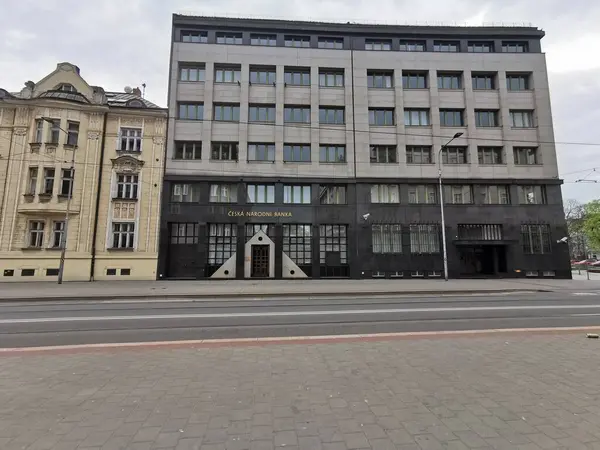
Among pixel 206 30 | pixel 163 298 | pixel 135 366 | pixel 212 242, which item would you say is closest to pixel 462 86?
pixel 206 30

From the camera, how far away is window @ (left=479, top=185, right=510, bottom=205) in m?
27.3

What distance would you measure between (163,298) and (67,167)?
16726mm

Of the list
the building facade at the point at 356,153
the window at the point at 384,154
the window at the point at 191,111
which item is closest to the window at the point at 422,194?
the building facade at the point at 356,153

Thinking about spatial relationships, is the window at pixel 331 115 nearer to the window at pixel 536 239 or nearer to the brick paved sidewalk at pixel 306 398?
the window at pixel 536 239

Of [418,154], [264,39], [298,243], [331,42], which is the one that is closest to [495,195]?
[418,154]

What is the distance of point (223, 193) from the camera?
2641 cm

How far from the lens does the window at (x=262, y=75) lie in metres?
28.4

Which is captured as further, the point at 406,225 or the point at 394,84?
the point at 394,84

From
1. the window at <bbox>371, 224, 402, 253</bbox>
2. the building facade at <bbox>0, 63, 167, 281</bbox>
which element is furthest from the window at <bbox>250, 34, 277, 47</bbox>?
the window at <bbox>371, 224, 402, 253</bbox>

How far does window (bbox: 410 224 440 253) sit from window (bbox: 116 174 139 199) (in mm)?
22652

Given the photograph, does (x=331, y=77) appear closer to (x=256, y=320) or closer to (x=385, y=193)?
(x=385, y=193)

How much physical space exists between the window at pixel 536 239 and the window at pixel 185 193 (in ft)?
89.7

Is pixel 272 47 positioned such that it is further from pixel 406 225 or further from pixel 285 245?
pixel 406 225

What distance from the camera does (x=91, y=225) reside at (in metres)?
24.0
